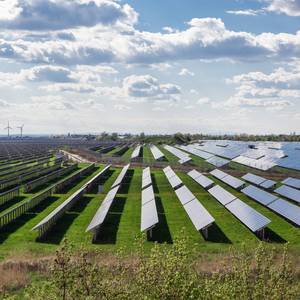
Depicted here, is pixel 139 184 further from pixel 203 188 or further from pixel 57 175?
pixel 57 175

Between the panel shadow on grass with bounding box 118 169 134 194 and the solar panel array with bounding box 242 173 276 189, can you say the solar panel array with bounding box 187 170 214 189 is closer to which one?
the solar panel array with bounding box 242 173 276 189

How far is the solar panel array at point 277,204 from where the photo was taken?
29.8 m

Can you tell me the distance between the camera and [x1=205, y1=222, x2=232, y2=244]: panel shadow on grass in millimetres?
26578

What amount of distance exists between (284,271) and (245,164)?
57182 millimetres

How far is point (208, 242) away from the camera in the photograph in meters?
26.2

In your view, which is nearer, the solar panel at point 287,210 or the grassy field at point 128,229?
the grassy field at point 128,229

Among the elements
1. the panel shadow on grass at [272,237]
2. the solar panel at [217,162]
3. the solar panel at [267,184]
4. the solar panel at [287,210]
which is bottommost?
the panel shadow on grass at [272,237]

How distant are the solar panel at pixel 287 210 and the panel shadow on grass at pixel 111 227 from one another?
10.8 metres

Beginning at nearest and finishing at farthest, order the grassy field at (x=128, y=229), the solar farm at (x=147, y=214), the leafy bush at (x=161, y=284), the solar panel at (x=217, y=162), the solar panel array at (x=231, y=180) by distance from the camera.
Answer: the leafy bush at (x=161, y=284)
the grassy field at (x=128, y=229)
the solar farm at (x=147, y=214)
the solar panel array at (x=231, y=180)
the solar panel at (x=217, y=162)

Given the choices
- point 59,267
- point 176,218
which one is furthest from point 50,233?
point 59,267

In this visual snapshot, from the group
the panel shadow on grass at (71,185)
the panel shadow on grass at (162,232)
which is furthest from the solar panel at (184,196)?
the panel shadow on grass at (71,185)

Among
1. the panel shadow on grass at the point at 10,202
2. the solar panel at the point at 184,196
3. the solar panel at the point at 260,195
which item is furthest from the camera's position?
the panel shadow on grass at the point at 10,202

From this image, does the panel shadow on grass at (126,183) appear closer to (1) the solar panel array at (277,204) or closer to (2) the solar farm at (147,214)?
(2) the solar farm at (147,214)

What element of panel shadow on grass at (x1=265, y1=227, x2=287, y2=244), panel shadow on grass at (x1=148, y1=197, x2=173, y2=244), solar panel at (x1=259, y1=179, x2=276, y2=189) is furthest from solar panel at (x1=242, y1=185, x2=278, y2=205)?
panel shadow on grass at (x1=148, y1=197, x2=173, y2=244)
